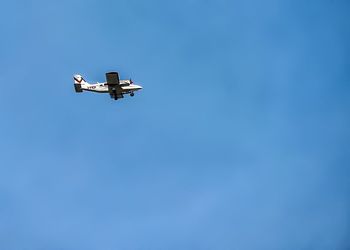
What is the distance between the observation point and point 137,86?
88000 mm

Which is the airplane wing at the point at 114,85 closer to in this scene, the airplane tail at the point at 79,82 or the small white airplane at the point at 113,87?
the small white airplane at the point at 113,87

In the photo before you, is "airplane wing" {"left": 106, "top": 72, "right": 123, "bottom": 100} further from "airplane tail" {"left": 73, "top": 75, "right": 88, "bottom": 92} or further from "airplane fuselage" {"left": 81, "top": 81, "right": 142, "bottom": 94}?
"airplane tail" {"left": 73, "top": 75, "right": 88, "bottom": 92}

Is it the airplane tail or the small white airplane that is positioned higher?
the airplane tail

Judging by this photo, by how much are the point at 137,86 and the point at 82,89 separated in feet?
32.1

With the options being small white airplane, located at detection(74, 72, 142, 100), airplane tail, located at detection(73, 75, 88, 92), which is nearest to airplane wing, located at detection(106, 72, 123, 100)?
small white airplane, located at detection(74, 72, 142, 100)

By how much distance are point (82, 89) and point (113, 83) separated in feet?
23.0

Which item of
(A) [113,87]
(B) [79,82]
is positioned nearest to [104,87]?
(A) [113,87]

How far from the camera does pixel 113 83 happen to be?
282ft

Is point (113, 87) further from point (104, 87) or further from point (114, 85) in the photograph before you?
Result: point (104, 87)

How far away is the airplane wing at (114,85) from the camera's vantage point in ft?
276

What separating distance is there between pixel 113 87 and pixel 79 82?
8752mm

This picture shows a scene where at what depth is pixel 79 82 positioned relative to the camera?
301ft

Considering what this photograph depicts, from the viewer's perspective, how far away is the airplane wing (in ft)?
276

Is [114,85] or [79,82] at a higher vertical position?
[79,82]
